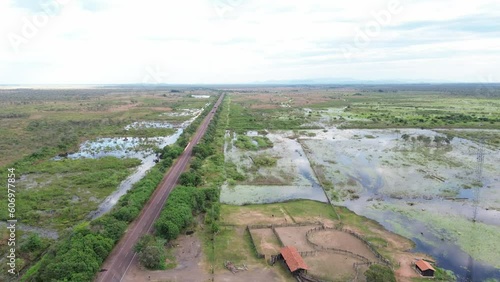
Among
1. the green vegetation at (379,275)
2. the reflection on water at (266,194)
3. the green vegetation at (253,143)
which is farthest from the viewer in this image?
the green vegetation at (253,143)

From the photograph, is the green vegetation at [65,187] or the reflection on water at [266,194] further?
the reflection on water at [266,194]

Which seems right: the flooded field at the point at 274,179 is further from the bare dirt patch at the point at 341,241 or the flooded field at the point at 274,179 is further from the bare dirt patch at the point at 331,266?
the bare dirt patch at the point at 331,266

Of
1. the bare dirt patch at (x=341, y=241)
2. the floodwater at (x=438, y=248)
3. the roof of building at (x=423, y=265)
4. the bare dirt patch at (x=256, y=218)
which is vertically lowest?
the floodwater at (x=438, y=248)

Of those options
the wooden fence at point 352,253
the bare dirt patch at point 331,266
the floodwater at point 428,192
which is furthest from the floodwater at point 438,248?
the bare dirt patch at point 331,266

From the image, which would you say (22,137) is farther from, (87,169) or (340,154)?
(340,154)

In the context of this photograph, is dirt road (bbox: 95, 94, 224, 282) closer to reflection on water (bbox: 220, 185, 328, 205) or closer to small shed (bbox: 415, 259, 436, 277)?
reflection on water (bbox: 220, 185, 328, 205)

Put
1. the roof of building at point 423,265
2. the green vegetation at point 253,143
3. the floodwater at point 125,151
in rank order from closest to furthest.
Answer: the roof of building at point 423,265
the floodwater at point 125,151
the green vegetation at point 253,143
